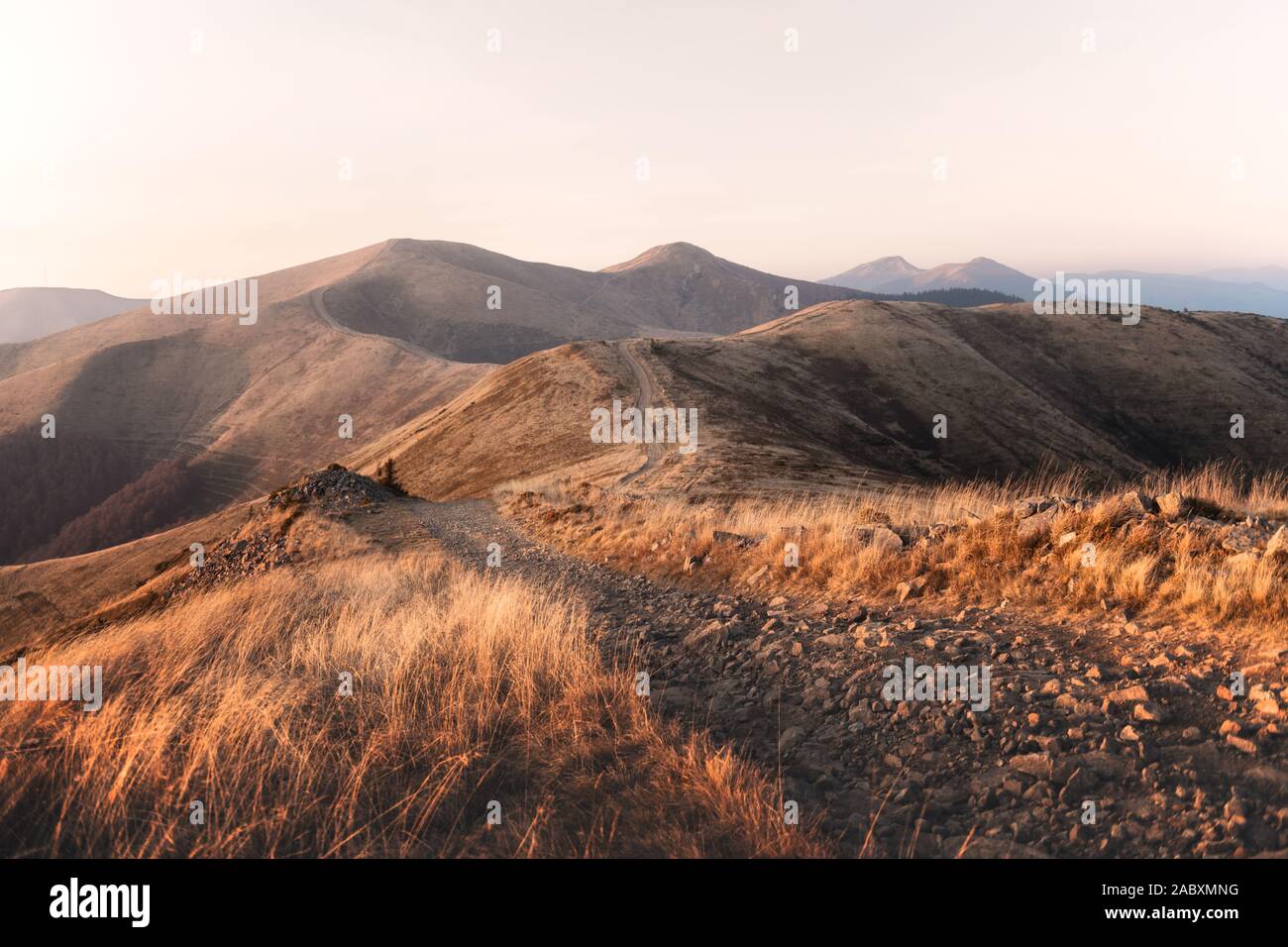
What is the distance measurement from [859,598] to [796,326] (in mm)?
71184

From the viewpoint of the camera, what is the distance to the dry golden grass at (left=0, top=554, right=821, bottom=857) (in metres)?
3.32

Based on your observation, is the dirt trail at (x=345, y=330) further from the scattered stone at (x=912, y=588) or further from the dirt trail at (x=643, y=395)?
the scattered stone at (x=912, y=588)

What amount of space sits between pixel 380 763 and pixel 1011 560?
22.7ft

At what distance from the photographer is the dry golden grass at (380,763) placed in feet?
10.9

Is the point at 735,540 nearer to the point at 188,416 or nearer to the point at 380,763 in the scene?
the point at 380,763

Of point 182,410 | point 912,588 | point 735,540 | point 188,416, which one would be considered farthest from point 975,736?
point 182,410

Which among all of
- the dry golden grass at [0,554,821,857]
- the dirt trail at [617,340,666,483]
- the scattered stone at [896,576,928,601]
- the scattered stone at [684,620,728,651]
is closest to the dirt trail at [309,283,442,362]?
the dirt trail at [617,340,666,483]

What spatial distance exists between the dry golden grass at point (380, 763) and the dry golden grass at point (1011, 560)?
4312 millimetres

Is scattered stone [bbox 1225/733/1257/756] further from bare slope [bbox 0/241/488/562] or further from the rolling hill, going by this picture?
bare slope [bbox 0/241/488/562]

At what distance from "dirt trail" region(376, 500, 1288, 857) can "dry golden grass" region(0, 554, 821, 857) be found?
67cm

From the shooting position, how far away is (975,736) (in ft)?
14.5

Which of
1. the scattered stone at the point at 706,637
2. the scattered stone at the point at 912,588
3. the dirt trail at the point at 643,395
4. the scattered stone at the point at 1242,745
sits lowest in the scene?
the scattered stone at the point at 706,637

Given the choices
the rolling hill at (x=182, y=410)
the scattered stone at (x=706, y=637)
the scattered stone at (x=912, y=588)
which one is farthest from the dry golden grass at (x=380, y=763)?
the rolling hill at (x=182, y=410)
